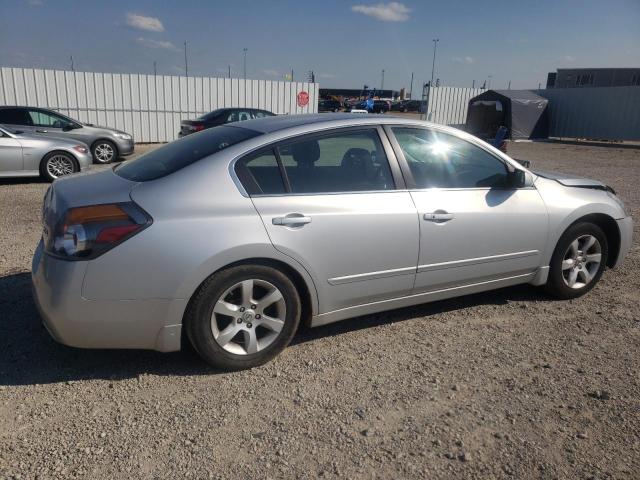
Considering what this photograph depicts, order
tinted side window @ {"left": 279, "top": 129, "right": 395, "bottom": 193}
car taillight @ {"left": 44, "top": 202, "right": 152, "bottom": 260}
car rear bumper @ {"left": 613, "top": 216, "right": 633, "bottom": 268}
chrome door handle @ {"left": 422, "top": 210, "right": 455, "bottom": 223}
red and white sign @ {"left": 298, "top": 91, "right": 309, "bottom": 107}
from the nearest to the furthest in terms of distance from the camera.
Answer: car taillight @ {"left": 44, "top": 202, "right": 152, "bottom": 260} < tinted side window @ {"left": 279, "top": 129, "right": 395, "bottom": 193} < chrome door handle @ {"left": 422, "top": 210, "right": 455, "bottom": 223} < car rear bumper @ {"left": 613, "top": 216, "right": 633, "bottom": 268} < red and white sign @ {"left": 298, "top": 91, "right": 309, "bottom": 107}

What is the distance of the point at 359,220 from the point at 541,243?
1.71 metres

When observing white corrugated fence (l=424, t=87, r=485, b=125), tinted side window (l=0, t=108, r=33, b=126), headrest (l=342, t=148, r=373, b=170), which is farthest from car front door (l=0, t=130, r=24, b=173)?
white corrugated fence (l=424, t=87, r=485, b=125)

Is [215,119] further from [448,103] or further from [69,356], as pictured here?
[448,103]

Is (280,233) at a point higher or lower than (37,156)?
higher

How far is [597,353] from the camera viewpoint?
3541mm

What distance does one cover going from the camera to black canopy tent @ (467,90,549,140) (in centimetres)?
2619

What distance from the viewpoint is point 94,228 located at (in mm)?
2748

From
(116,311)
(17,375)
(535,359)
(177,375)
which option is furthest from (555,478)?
(17,375)

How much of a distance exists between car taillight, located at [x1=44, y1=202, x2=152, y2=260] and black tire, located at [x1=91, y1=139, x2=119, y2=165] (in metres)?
11.4

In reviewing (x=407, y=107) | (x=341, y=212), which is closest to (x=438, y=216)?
(x=341, y=212)

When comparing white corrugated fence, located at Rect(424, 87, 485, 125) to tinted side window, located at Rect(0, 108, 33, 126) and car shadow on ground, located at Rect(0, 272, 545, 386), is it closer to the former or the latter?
tinted side window, located at Rect(0, 108, 33, 126)

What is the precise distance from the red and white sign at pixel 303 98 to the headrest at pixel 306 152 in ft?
67.1

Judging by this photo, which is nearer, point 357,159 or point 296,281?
point 296,281

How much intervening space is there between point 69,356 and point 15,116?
11.0 metres
